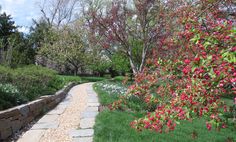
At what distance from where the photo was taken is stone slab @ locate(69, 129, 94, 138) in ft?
15.7

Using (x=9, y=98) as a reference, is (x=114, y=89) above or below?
above

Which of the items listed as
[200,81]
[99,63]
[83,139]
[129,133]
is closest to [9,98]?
[83,139]

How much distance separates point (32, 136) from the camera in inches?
195

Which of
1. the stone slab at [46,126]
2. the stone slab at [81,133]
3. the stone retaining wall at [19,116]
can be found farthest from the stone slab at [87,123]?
the stone retaining wall at [19,116]

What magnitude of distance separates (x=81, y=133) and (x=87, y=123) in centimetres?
64

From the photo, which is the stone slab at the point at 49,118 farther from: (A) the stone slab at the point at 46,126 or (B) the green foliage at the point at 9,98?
(B) the green foliage at the point at 9,98

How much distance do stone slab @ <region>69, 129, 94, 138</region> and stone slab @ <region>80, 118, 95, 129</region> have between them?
0.23m

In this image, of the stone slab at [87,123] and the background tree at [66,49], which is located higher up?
the background tree at [66,49]

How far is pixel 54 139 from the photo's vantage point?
479cm

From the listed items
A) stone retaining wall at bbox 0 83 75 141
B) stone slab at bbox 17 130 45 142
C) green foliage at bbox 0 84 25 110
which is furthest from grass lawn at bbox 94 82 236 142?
green foliage at bbox 0 84 25 110

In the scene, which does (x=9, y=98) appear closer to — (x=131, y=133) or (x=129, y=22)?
(x=131, y=133)

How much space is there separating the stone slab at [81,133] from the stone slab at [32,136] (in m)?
0.55

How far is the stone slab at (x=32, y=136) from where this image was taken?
4.76 metres

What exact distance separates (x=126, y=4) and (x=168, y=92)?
11623 millimetres
